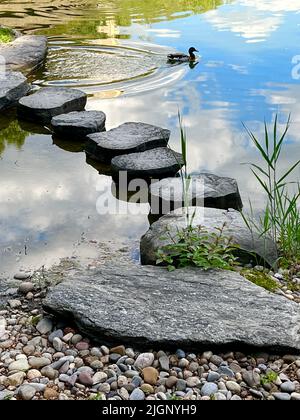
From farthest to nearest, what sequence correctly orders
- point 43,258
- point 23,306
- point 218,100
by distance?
point 218,100 < point 43,258 < point 23,306

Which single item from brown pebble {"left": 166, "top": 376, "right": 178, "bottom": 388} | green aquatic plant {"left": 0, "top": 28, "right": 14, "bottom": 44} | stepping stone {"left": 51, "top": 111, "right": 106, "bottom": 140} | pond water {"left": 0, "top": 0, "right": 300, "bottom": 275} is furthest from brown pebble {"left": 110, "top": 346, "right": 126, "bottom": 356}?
green aquatic plant {"left": 0, "top": 28, "right": 14, "bottom": 44}

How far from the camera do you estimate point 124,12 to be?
510 inches

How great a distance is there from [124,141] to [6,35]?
4.98 m

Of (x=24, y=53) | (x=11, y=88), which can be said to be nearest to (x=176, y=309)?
(x=11, y=88)

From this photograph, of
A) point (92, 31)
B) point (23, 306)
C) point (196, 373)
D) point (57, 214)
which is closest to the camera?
point (196, 373)

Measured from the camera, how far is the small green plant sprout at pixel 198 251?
Answer: 3340 mm

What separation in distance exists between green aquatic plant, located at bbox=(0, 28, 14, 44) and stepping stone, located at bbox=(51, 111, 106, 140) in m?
3.68

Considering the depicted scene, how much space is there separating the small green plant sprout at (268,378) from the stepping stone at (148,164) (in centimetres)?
252

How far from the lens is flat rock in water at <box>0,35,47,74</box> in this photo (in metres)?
8.23

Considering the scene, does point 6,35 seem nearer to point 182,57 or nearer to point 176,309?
point 182,57

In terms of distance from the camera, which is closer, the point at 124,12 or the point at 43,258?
the point at 43,258

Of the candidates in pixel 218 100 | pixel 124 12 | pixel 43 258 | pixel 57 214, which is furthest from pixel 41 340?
pixel 124 12
